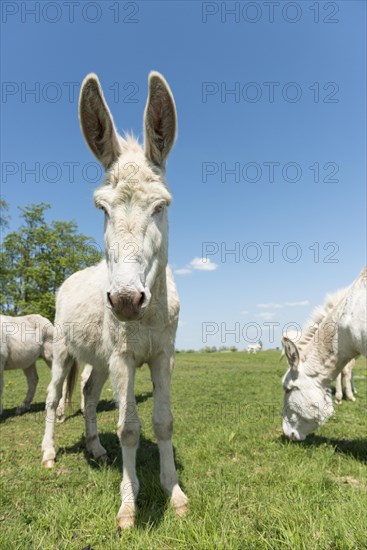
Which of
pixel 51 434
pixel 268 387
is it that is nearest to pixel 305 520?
pixel 51 434

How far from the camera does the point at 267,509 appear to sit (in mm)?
2865

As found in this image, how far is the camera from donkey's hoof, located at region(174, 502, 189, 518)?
9.53 feet

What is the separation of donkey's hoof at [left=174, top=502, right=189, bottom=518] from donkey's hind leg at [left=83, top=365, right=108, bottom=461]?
1.97 metres

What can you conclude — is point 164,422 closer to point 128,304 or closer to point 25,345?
point 128,304

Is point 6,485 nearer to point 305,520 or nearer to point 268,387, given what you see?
point 305,520

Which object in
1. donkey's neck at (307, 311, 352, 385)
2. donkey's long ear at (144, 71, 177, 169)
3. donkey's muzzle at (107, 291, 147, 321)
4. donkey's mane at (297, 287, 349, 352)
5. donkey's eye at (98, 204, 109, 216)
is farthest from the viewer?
donkey's mane at (297, 287, 349, 352)

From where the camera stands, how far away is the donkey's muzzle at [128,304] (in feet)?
7.16

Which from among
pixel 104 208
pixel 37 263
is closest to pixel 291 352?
pixel 104 208

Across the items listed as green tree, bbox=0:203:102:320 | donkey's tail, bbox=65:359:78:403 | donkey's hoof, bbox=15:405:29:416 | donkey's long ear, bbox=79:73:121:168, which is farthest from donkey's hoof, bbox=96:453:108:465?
green tree, bbox=0:203:102:320

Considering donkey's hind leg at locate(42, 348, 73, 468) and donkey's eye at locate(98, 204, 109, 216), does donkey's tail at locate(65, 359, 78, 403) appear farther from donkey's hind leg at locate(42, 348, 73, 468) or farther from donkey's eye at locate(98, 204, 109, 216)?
donkey's eye at locate(98, 204, 109, 216)

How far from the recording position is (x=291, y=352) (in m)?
5.27

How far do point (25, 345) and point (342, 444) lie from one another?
8.17 metres

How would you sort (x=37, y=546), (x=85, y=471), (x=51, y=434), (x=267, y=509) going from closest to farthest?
(x=37, y=546) → (x=267, y=509) → (x=85, y=471) → (x=51, y=434)

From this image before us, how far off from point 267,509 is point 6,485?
9.66ft
